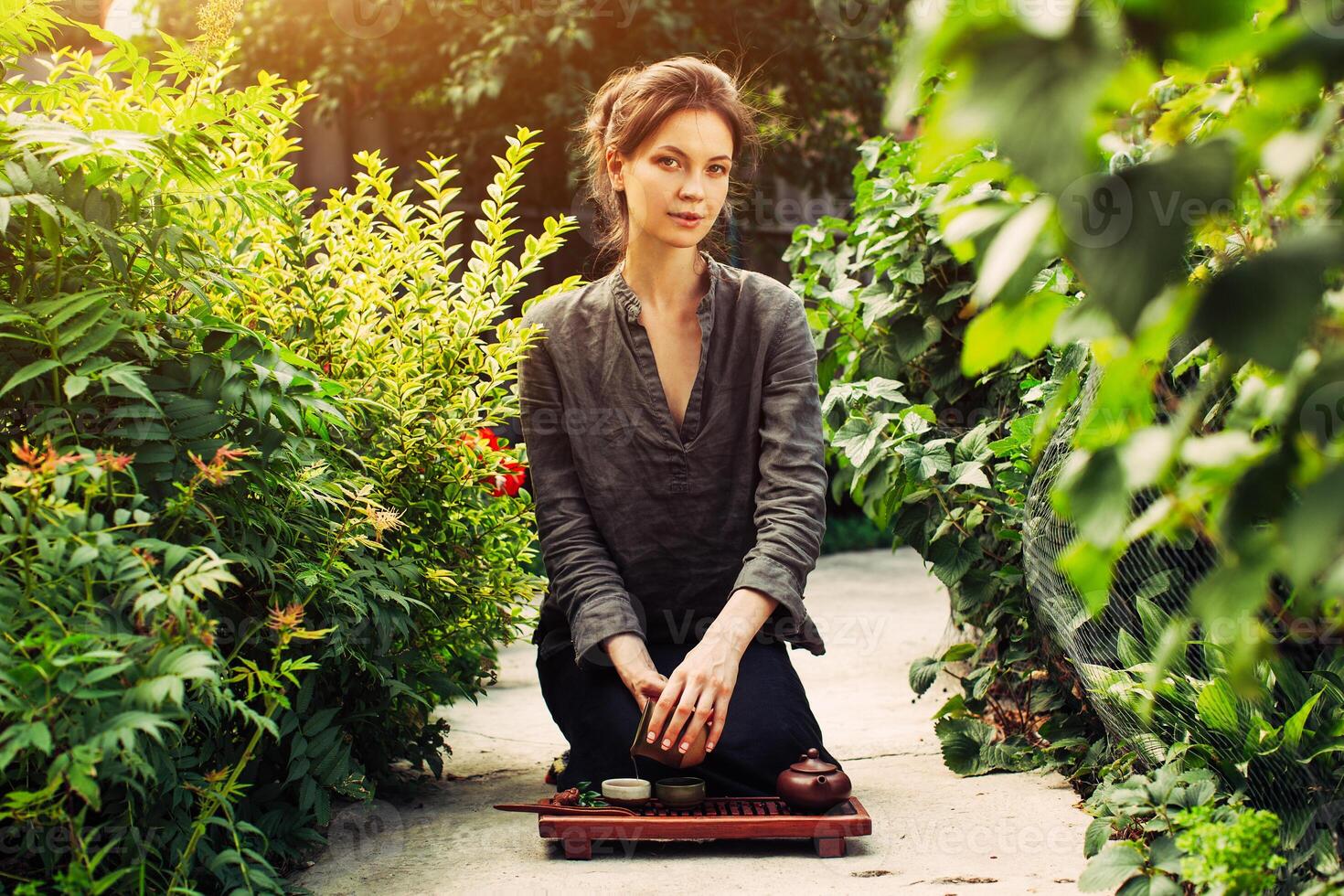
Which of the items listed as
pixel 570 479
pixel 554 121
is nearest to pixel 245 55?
pixel 554 121

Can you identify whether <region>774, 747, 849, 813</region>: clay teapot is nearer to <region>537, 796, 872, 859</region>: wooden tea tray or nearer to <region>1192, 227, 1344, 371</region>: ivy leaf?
<region>537, 796, 872, 859</region>: wooden tea tray

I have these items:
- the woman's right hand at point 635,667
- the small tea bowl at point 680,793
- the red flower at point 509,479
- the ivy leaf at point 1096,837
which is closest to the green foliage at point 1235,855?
the ivy leaf at point 1096,837

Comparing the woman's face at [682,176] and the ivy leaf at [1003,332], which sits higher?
the woman's face at [682,176]

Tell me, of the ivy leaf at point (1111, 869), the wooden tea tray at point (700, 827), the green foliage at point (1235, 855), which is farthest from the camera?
the wooden tea tray at point (700, 827)

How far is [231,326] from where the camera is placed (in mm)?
1996

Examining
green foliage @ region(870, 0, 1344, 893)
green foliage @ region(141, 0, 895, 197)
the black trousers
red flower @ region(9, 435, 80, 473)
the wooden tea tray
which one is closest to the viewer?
green foliage @ region(870, 0, 1344, 893)

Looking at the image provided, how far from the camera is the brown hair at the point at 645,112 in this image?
9.20ft

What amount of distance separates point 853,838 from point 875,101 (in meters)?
6.96

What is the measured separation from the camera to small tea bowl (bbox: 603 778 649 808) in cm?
244

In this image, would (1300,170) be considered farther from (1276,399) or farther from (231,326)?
(231,326)

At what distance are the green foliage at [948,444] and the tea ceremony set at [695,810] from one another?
23.3 inches

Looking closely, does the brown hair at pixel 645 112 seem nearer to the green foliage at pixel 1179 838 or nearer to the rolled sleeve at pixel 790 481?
the rolled sleeve at pixel 790 481

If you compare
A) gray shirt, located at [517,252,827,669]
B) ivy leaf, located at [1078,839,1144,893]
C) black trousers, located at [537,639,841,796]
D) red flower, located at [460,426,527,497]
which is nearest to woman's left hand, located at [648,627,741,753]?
black trousers, located at [537,639,841,796]

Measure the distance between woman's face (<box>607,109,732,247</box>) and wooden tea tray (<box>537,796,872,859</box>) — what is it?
1.20 meters
